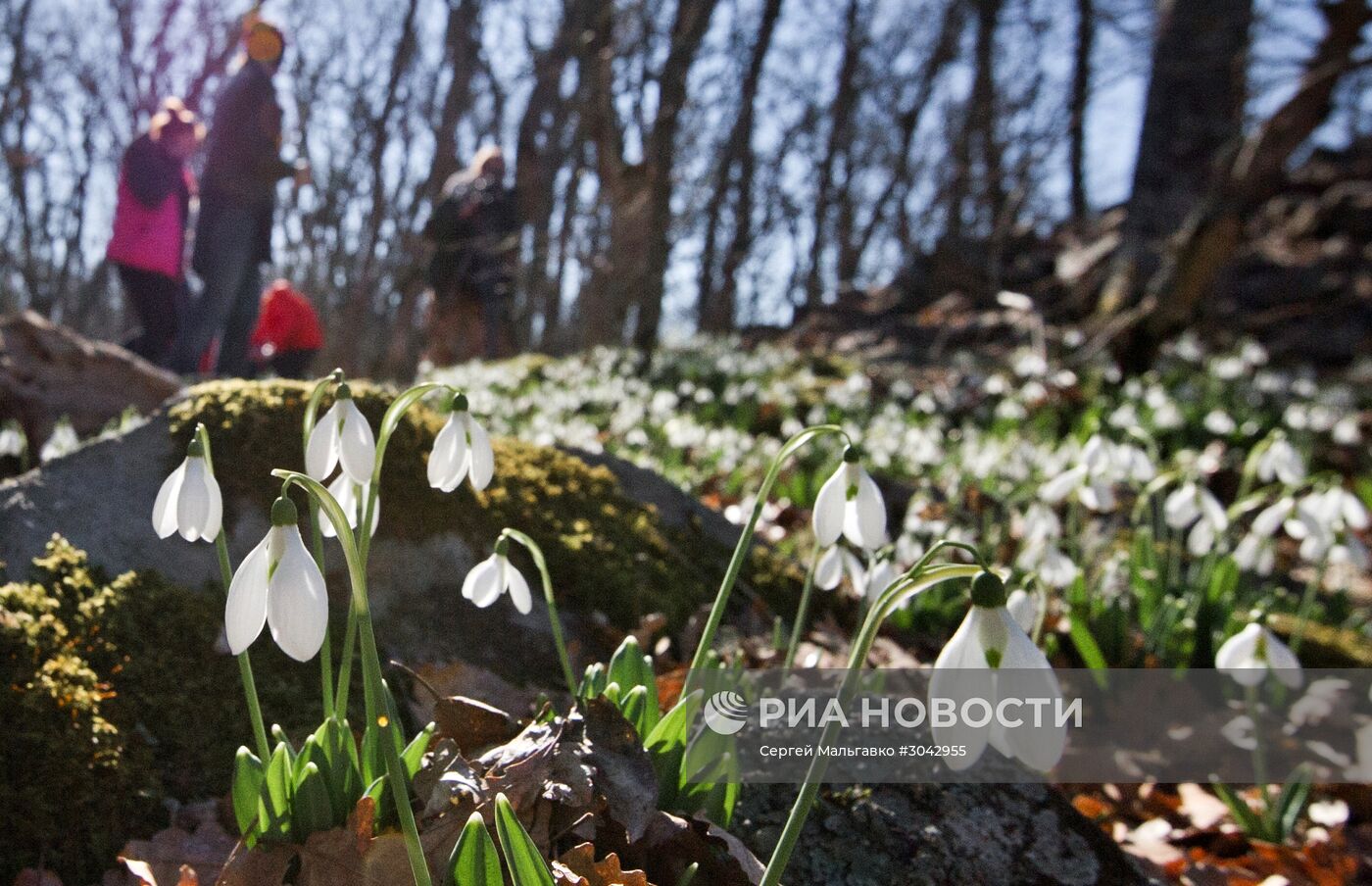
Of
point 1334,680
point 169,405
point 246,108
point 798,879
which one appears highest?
point 246,108

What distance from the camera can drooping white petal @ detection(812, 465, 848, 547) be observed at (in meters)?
1.25

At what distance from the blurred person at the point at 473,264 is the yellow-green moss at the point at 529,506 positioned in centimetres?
423

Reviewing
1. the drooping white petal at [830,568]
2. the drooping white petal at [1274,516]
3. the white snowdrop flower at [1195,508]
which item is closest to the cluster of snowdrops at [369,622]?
the drooping white petal at [830,568]

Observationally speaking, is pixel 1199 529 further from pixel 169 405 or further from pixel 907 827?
pixel 169 405

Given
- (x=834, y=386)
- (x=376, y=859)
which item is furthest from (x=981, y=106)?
(x=376, y=859)

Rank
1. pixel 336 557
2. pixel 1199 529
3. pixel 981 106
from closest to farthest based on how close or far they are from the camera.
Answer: pixel 336 557, pixel 1199 529, pixel 981 106

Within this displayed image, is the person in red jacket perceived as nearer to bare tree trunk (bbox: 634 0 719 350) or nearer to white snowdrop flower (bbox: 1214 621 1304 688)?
bare tree trunk (bbox: 634 0 719 350)

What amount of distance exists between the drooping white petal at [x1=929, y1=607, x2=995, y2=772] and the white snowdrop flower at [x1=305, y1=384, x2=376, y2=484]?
72 cm

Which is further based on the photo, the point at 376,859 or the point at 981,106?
the point at 981,106

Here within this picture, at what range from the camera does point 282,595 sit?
0.89 metres

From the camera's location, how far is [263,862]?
1161 mm

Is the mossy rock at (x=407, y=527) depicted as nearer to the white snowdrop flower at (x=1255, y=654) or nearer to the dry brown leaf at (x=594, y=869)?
the dry brown leaf at (x=594, y=869)

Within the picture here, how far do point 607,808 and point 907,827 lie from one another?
0.54 metres

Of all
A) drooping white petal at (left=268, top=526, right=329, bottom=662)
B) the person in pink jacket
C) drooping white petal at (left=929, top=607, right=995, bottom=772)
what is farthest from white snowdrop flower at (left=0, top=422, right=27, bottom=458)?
drooping white petal at (left=929, top=607, right=995, bottom=772)
